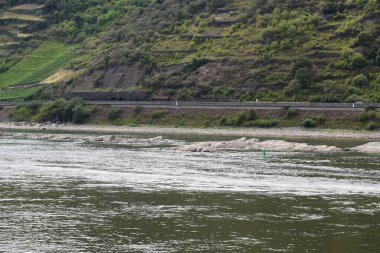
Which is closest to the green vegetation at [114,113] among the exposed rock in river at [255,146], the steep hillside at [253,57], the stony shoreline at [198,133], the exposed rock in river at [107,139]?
the stony shoreline at [198,133]

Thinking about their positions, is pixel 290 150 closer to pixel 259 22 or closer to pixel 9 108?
pixel 259 22

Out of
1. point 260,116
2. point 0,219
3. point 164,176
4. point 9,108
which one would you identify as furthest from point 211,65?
point 0,219

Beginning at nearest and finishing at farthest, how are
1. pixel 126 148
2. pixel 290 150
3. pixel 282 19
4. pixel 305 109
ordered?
pixel 290 150 < pixel 126 148 < pixel 305 109 < pixel 282 19

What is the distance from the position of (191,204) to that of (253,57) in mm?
104676

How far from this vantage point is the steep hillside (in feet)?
468

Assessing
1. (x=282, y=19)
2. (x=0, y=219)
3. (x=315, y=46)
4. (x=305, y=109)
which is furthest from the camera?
(x=282, y=19)

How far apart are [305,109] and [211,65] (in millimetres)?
32162

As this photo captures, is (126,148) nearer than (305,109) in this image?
Yes

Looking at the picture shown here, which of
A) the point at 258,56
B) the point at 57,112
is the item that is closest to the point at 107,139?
the point at 258,56

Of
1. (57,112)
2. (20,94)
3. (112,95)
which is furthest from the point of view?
(20,94)

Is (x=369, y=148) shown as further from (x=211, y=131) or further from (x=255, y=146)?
(x=211, y=131)

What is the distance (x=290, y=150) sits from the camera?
9569cm

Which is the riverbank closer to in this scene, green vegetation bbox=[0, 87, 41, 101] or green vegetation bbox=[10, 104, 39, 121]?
green vegetation bbox=[10, 104, 39, 121]

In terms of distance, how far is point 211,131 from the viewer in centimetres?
13162
